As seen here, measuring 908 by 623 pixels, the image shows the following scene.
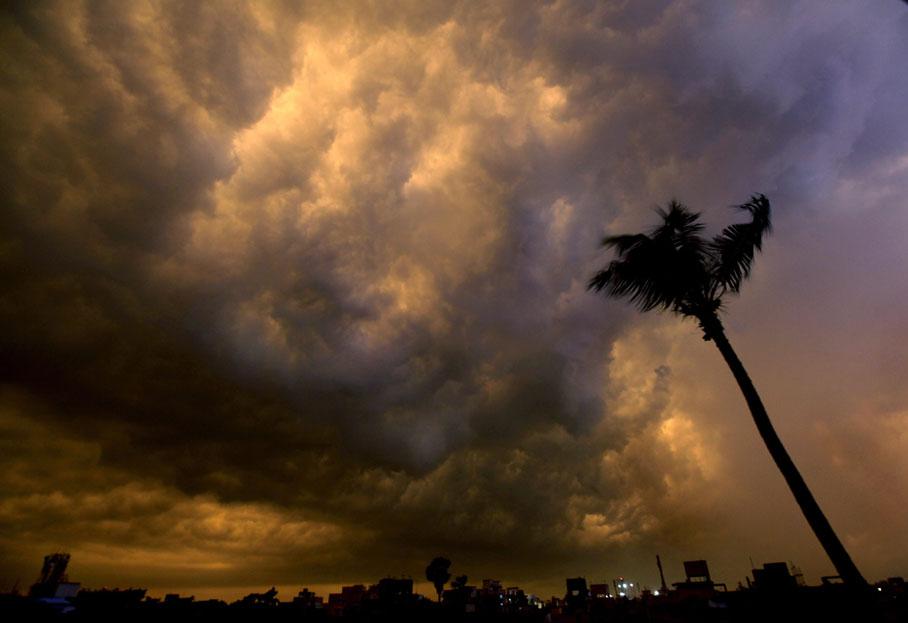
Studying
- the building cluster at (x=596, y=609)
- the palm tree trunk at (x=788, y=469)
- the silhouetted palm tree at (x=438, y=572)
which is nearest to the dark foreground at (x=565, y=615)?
the building cluster at (x=596, y=609)

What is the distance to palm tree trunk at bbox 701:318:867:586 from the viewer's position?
10.4 meters

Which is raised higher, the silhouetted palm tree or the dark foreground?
the silhouetted palm tree

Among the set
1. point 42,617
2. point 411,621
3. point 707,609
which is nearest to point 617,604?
point 707,609

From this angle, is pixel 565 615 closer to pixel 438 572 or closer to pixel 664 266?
pixel 664 266

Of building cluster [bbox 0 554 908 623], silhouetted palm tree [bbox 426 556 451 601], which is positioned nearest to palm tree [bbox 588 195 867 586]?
building cluster [bbox 0 554 908 623]

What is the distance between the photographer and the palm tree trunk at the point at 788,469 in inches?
408

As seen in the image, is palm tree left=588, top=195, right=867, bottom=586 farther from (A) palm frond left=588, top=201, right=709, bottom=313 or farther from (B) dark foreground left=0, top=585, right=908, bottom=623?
(B) dark foreground left=0, top=585, right=908, bottom=623

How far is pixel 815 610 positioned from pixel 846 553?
19.6 meters

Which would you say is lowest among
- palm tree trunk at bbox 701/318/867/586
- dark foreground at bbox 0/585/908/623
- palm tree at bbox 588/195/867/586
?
dark foreground at bbox 0/585/908/623

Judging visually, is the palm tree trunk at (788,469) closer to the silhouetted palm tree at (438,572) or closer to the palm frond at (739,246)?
the palm frond at (739,246)

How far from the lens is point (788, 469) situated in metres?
11.6

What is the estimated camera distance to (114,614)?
76.8 feet

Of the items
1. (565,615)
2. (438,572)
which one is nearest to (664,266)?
(565,615)

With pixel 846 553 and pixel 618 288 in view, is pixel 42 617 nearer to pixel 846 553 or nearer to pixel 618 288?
pixel 618 288
